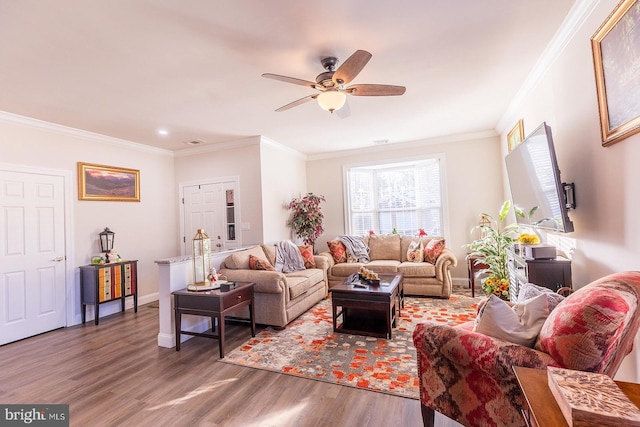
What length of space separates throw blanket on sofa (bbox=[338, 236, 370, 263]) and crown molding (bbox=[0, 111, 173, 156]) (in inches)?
145

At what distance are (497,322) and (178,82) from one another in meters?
3.17

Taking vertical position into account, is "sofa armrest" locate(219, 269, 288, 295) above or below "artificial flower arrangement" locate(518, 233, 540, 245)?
below

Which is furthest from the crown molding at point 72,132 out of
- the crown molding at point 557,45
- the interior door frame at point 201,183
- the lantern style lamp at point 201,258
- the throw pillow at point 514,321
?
the crown molding at point 557,45

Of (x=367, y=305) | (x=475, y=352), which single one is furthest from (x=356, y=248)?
(x=475, y=352)

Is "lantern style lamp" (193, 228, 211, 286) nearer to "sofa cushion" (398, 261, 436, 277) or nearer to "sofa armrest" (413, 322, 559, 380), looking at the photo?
"sofa armrest" (413, 322, 559, 380)

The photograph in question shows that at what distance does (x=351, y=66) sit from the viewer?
2064mm

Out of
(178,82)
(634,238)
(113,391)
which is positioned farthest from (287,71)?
(113,391)

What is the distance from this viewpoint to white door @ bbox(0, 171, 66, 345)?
3.39m

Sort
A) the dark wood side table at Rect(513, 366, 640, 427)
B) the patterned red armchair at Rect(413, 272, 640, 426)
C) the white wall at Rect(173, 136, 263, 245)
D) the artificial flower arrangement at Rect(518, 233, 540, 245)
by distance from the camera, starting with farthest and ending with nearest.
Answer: the white wall at Rect(173, 136, 263, 245) → the artificial flower arrangement at Rect(518, 233, 540, 245) → the patterned red armchair at Rect(413, 272, 640, 426) → the dark wood side table at Rect(513, 366, 640, 427)

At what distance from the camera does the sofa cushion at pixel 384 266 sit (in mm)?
4629

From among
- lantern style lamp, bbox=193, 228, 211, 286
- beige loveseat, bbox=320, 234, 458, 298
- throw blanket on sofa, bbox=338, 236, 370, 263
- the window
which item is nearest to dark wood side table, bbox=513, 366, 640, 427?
lantern style lamp, bbox=193, 228, 211, 286

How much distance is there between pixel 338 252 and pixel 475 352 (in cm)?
383

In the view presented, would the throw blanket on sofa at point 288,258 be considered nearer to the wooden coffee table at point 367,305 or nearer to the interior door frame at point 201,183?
the interior door frame at point 201,183

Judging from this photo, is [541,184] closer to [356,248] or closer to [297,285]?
[297,285]
